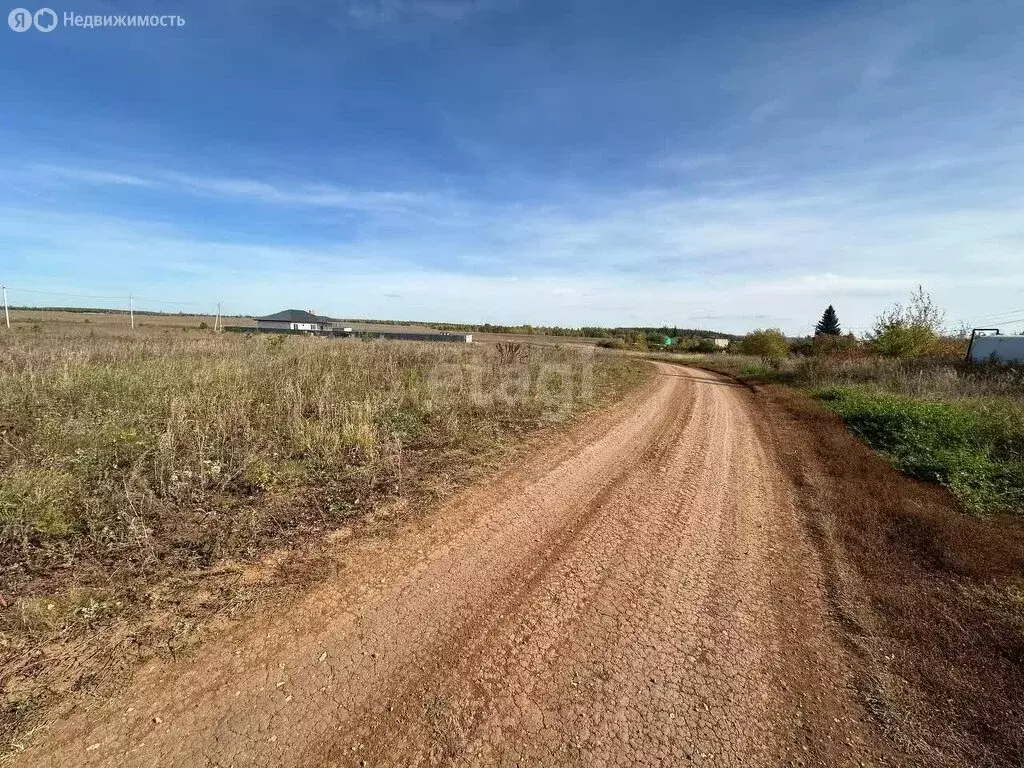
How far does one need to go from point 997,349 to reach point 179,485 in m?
32.7

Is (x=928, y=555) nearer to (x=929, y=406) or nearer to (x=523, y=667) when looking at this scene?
(x=523, y=667)

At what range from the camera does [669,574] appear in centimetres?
371

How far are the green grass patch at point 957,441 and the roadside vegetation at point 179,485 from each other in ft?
19.3

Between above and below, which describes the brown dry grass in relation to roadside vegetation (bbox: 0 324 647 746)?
below

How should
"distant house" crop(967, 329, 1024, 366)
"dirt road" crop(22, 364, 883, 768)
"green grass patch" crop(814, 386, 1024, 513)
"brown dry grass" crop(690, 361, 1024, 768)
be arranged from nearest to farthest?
1. "dirt road" crop(22, 364, 883, 768)
2. "brown dry grass" crop(690, 361, 1024, 768)
3. "green grass patch" crop(814, 386, 1024, 513)
4. "distant house" crop(967, 329, 1024, 366)

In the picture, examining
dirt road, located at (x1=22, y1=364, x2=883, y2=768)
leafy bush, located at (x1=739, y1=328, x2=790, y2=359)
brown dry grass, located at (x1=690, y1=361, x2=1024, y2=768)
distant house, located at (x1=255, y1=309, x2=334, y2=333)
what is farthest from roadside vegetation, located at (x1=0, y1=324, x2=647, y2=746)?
distant house, located at (x1=255, y1=309, x2=334, y2=333)

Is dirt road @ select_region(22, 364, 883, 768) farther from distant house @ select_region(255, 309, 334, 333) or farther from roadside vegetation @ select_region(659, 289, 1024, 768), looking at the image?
distant house @ select_region(255, 309, 334, 333)

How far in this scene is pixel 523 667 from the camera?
104 inches

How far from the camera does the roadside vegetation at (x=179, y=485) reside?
2658 mm

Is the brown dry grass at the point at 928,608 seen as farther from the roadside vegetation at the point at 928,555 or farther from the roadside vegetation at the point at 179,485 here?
the roadside vegetation at the point at 179,485

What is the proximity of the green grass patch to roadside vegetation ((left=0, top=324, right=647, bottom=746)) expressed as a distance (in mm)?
5873

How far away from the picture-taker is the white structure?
2073 cm

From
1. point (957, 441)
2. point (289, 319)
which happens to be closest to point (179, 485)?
point (957, 441)

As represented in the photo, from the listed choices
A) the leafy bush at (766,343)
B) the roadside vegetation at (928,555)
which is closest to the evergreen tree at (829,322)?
the leafy bush at (766,343)
